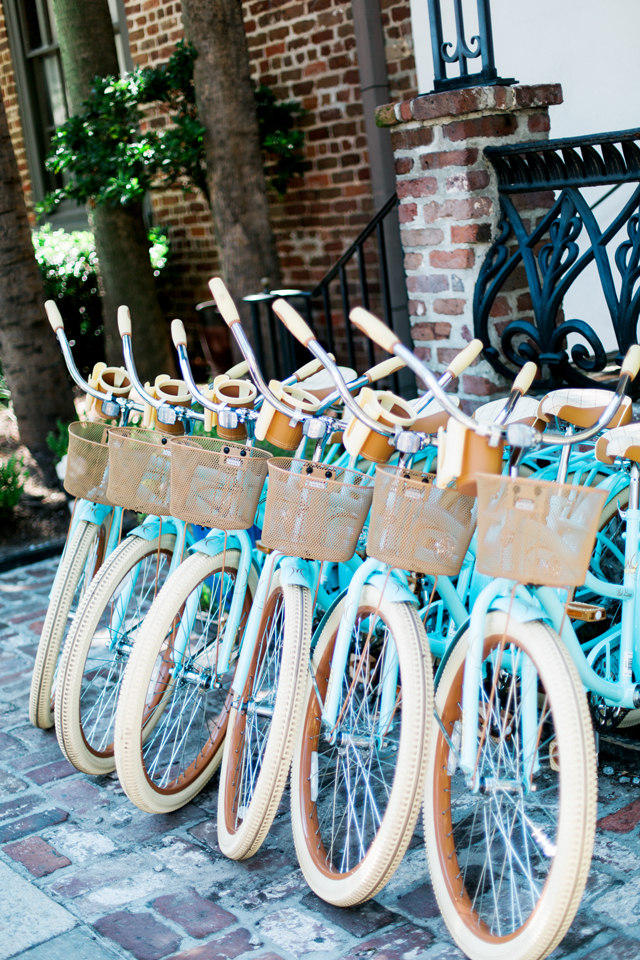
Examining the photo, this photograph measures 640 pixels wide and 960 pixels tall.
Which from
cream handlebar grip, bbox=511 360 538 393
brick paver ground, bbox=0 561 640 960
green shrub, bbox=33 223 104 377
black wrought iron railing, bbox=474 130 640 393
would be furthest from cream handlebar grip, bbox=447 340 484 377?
green shrub, bbox=33 223 104 377

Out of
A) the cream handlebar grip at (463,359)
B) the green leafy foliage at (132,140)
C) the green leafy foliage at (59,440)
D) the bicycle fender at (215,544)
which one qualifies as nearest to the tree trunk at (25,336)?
the green leafy foliage at (59,440)

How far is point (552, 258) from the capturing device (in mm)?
3395

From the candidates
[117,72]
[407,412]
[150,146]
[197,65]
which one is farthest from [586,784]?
[117,72]

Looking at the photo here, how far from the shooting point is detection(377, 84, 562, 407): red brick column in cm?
352

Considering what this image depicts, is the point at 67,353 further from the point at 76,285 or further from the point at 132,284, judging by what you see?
the point at 76,285

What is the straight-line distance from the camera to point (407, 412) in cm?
242

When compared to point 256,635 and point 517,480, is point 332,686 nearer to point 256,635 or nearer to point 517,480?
point 256,635

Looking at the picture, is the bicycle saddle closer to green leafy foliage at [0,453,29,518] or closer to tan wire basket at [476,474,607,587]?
tan wire basket at [476,474,607,587]

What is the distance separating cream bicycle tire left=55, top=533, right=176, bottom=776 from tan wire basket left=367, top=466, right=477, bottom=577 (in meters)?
1.01

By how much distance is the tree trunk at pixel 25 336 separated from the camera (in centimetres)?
554

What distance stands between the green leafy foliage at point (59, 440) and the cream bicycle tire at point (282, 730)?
3248mm

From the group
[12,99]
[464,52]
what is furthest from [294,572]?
[12,99]

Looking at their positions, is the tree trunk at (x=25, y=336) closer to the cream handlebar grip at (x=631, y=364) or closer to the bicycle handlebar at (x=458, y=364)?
the bicycle handlebar at (x=458, y=364)

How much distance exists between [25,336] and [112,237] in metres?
1.42
